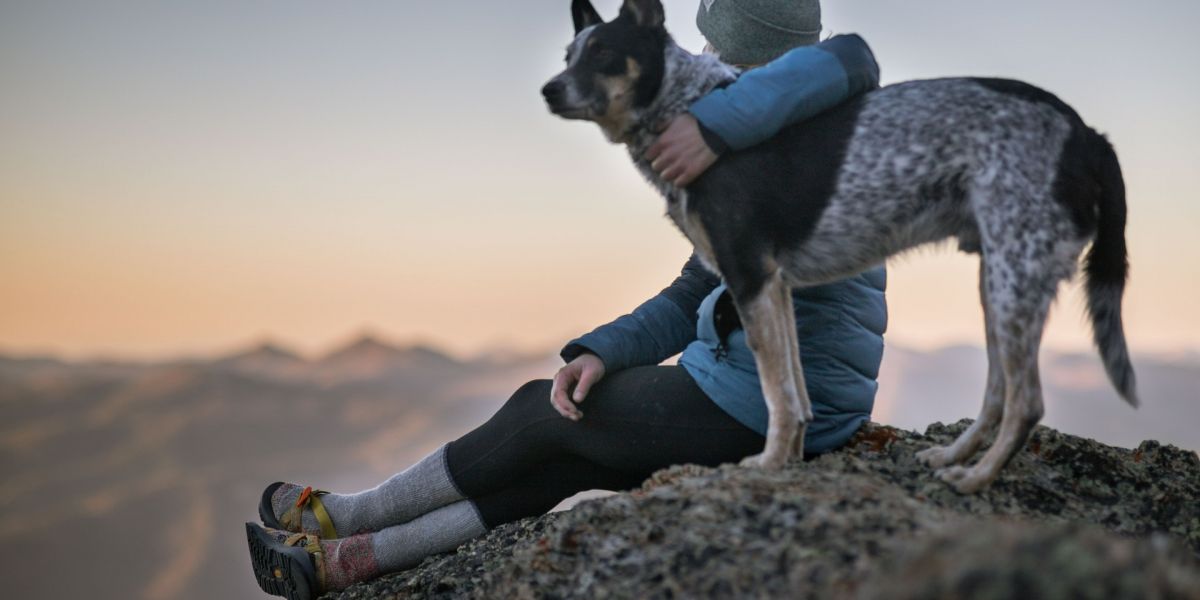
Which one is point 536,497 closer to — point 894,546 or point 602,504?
point 602,504

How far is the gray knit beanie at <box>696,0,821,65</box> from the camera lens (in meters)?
4.00

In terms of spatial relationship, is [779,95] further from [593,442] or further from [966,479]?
[593,442]

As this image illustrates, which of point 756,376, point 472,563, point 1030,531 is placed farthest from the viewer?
point 472,563

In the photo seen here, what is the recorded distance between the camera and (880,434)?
382 cm

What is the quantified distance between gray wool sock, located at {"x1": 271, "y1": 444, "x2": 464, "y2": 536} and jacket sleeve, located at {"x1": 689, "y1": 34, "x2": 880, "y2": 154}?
186cm

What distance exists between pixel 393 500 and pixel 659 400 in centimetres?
129

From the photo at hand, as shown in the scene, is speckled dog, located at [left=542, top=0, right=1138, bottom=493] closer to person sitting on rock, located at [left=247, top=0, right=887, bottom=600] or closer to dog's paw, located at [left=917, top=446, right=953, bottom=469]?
dog's paw, located at [left=917, top=446, right=953, bottom=469]

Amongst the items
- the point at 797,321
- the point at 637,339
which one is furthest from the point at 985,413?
the point at 637,339

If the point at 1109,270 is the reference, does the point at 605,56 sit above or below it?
above

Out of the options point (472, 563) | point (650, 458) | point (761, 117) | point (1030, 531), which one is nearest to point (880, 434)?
point (650, 458)

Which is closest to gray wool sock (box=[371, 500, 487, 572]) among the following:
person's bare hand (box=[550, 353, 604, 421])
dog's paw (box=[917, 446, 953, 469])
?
person's bare hand (box=[550, 353, 604, 421])

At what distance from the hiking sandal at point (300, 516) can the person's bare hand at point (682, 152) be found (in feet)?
7.13

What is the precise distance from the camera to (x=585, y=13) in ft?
12.6

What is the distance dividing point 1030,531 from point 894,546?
411 mm
